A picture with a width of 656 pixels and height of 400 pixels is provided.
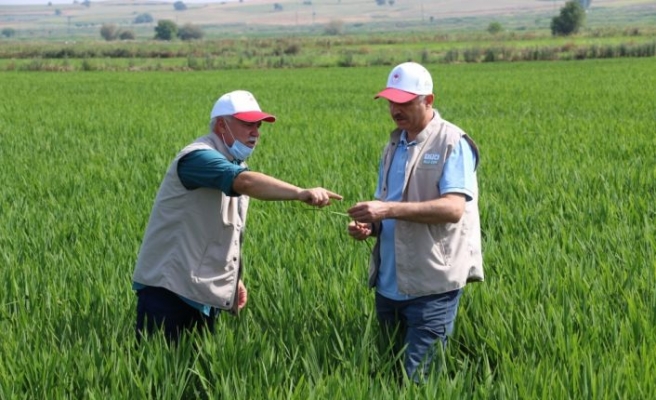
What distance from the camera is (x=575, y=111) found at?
18016mm

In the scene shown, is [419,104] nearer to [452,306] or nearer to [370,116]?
[452,306]

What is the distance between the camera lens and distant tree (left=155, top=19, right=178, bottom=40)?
6314 inches

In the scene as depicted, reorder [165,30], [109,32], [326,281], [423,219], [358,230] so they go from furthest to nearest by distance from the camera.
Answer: [109,32] → [165,30] → [326,281] → [358,230] → [423,219]

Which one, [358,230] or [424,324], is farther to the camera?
[358,230]

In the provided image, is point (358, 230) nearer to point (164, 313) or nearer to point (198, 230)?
point (198, 230)

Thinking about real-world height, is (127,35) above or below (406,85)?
below

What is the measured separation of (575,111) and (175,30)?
153077 mm

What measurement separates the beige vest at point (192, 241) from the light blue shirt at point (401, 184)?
618 millimetres

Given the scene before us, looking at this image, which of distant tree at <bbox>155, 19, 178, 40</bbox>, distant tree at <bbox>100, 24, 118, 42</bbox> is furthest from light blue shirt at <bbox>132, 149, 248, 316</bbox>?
distant tree at <bbox>100, 24, 118, 42</bbox>

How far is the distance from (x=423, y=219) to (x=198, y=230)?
922 millimetres

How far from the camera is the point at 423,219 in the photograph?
3521mm

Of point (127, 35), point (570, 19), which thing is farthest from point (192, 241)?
point (127, 35)

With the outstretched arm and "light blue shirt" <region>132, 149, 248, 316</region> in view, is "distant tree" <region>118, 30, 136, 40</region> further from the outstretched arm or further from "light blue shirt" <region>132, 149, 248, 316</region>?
the outstretched arm

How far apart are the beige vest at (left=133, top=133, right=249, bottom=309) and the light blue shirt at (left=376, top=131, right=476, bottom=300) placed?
618 mm
